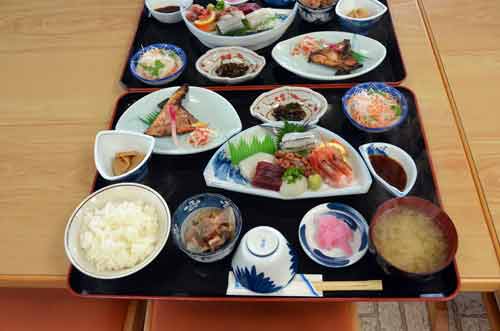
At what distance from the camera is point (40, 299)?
1.58 m

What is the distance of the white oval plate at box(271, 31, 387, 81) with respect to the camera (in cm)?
177

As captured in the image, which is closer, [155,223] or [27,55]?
[155,223]

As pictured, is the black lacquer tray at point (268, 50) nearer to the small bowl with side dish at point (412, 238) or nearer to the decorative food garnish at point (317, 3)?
the decorative food garnish at point (317, 3)

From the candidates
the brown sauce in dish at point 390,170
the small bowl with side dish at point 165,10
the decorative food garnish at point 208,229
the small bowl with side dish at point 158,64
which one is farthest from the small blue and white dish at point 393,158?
the small bowl with side dish at point 165,10

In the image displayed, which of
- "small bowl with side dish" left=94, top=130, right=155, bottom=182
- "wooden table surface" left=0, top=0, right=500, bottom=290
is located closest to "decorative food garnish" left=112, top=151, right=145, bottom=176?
"small bowl with side dish" left=94, top=130, right=155, bottom=182

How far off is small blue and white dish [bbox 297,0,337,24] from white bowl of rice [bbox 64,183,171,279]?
1.24 meters

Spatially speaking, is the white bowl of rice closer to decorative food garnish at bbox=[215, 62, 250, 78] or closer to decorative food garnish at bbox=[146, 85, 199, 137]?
decorative food garnish at bbox=[146, 85, 199, 137]

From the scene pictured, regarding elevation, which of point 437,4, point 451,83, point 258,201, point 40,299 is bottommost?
point 40,299

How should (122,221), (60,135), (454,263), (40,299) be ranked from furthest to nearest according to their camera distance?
1. (60,135)
2. (40,299)
3. (122,221)
4. (454,263)

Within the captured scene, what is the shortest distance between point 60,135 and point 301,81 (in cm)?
110

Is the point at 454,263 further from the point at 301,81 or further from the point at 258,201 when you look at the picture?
the point at 301,81

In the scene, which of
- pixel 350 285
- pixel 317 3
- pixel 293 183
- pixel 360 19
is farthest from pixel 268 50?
pixel 350 285

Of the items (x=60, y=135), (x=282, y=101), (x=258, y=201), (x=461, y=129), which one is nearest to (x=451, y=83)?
(x=461, y=129)

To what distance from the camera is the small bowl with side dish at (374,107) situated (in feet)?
5.13
